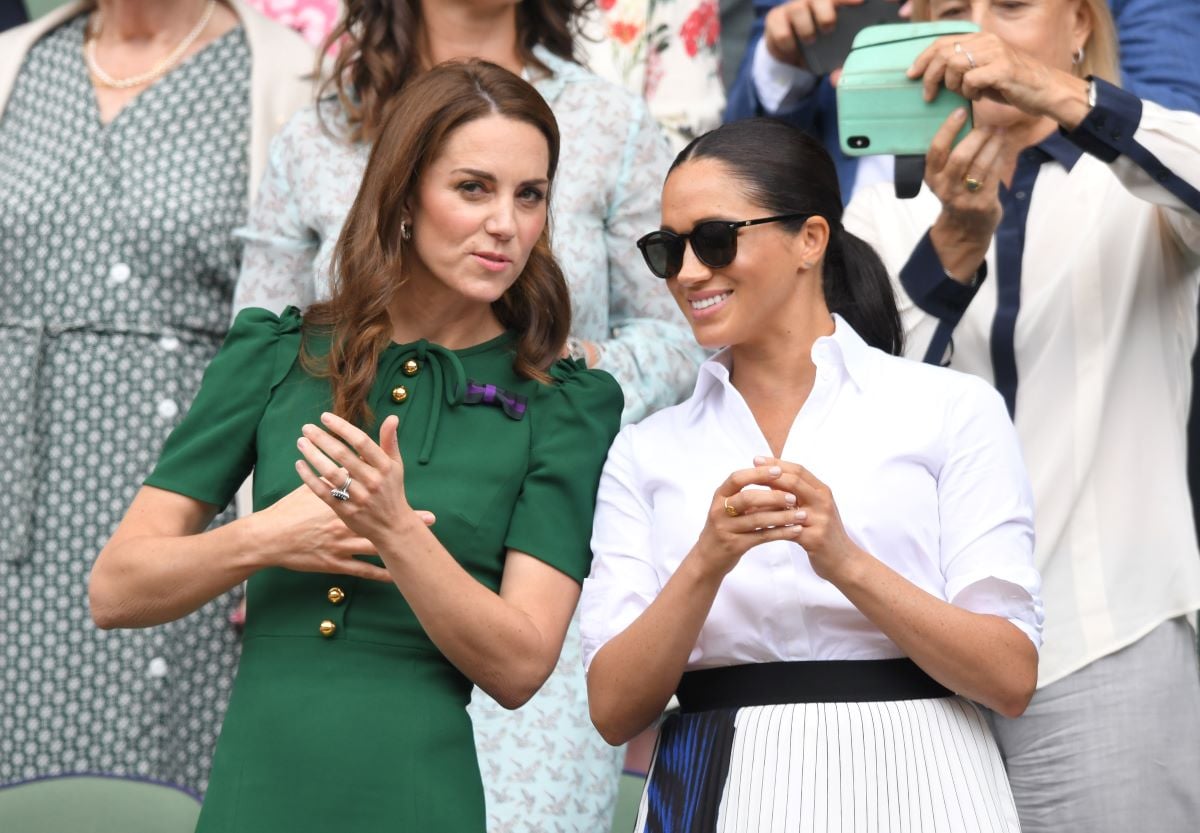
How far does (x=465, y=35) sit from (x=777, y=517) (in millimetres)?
1734

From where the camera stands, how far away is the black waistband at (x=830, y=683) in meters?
2.74

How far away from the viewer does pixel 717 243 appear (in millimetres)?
2975

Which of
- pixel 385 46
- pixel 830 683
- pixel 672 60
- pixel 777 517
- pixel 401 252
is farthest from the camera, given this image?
pixel 672 60

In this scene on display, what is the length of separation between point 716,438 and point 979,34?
3.02ft

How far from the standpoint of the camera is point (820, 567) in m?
2.66

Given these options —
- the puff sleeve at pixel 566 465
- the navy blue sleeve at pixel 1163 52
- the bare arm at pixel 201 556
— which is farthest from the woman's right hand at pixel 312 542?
the navy blue sleeve at pixel 1163 52

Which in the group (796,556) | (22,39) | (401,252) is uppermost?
(22,39)

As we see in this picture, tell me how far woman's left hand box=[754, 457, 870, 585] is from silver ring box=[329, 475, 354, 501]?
57 centimetres

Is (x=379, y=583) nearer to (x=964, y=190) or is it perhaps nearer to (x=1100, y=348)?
(x=964, y=190)

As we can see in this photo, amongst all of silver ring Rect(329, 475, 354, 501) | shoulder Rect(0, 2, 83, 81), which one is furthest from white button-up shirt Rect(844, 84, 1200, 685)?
shoulder Rect(0, 2, 83, 81)

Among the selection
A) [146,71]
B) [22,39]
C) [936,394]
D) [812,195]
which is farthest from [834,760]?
[22,39]

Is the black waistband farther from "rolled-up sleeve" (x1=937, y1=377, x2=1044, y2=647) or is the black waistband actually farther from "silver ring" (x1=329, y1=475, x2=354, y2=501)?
"silver ring" (x1=329, y1=475, x2=354, y2=501)

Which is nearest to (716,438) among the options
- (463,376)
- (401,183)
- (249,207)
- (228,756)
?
(463,376)

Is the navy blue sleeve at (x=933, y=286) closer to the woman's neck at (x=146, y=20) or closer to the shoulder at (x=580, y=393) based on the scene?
the shoulder at (x=580, y=393)
